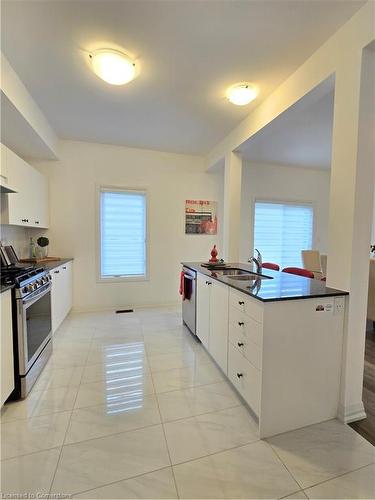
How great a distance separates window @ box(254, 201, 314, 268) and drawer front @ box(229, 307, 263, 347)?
340 cm

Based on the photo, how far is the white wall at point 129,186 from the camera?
3.89 meters

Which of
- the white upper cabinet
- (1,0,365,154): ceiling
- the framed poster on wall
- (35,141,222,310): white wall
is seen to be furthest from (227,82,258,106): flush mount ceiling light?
the white upper cabinet

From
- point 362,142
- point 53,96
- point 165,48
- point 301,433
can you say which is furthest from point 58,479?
point 53,96

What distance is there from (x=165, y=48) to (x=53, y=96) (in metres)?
1.44

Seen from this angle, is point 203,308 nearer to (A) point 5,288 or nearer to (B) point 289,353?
(B) point 289,353

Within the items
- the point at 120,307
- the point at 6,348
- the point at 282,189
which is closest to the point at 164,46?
the point at 6,348

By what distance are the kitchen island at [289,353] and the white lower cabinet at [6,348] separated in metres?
1.70

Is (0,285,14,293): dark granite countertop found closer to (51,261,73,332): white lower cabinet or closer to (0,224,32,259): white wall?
(51,261,73,332): white lower cabinet

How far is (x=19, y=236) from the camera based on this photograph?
346cm

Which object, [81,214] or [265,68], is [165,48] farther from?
[81,214]

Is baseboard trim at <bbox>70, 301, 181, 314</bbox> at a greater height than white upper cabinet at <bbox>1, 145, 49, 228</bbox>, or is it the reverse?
white upper cabinet at <bbox>1, 145, 49, 228</bbox>

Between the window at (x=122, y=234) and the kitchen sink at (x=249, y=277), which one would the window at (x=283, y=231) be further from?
the kitchen sink at (x=249, y=277)

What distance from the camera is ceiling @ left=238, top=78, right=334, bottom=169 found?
90.9 inches

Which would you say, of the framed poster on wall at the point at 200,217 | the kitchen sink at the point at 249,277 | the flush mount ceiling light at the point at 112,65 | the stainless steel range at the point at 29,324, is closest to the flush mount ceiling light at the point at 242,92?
the flush mount ceiling light at the point at 112,65
